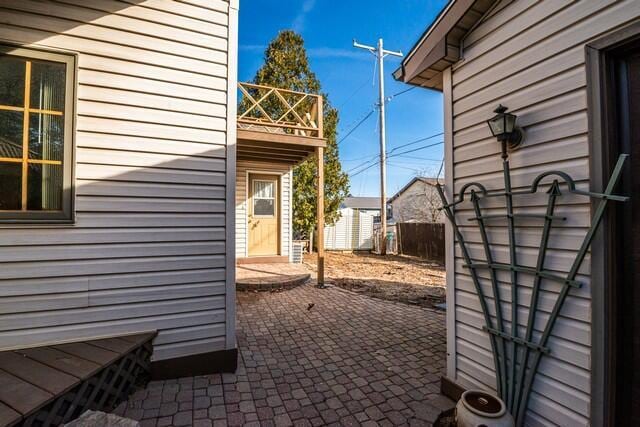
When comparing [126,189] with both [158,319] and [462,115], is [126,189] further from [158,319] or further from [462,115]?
[462,115]

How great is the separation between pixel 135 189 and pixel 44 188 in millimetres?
571

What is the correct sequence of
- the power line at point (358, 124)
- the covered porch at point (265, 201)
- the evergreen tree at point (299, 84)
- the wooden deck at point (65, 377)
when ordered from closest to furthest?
the wooden deck at point (65, 377)
the covered porch at point (265, 201)
the evergreen tree at point (299, 84)
the power line at point (358, 124)

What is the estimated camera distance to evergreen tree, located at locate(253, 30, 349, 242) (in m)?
11.1

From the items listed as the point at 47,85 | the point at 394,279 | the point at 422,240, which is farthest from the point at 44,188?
the point at 422,240

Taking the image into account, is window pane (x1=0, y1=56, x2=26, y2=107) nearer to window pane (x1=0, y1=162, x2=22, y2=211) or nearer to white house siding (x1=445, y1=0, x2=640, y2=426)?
window pane (x1=0, y1=162, x2=22, y2=211)

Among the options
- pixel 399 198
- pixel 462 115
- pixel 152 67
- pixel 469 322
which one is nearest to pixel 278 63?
pixel 152 67

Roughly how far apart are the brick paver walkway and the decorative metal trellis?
24.1 inches

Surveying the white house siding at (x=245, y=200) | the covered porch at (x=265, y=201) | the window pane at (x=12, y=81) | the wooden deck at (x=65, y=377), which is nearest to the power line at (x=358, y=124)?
the white house siding at (x=245, y=200)

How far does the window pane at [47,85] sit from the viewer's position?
7.01ft

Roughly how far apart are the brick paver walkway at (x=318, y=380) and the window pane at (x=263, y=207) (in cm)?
389

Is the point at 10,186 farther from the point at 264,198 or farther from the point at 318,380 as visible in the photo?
the point at 264,198

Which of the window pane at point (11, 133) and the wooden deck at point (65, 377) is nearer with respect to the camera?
the wooden deck at point (65, 377)

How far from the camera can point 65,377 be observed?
1.75m

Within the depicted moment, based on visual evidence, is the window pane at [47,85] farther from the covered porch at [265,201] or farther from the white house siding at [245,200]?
the white house siding at [245,200]
